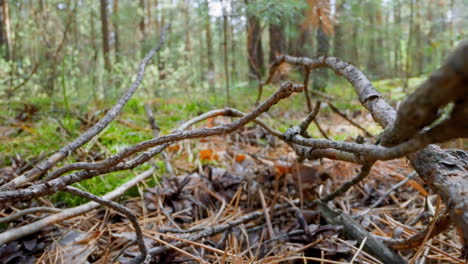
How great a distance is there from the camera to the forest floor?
44.4 inches

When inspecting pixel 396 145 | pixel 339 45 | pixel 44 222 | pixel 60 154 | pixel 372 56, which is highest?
pixel 339 45

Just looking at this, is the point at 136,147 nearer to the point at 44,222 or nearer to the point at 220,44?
the point at 44,222

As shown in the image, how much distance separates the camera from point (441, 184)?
57 cm

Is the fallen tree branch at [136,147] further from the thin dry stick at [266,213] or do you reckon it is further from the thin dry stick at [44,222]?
the thin dry stick at [266,213]

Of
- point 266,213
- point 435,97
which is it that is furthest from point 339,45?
point 435,97

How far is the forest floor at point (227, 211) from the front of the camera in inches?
44.4

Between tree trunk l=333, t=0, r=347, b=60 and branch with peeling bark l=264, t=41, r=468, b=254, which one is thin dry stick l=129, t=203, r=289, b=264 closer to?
branch with peeling bark l=264, t=41, r=468, b=254

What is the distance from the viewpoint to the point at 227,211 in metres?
1.54

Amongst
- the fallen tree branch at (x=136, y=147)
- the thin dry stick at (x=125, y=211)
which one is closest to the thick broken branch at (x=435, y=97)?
the fallen tree branch at (x=136, y=147)

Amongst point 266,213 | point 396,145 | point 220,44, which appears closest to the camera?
point 396,145

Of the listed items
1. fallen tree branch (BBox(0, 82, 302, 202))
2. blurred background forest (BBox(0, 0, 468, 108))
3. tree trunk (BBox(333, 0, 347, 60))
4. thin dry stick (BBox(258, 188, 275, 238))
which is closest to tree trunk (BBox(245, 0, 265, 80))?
blurred background forest (BBox(0, 0, 468, 108))

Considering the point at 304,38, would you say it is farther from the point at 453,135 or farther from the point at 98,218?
the point at 453,135

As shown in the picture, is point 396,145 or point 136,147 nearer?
point 396,145

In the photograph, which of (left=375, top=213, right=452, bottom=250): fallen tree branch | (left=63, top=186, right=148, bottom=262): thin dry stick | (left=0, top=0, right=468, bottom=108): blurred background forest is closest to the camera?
(left=375, top=213, right=452, bottom=250): fallen tree branch
